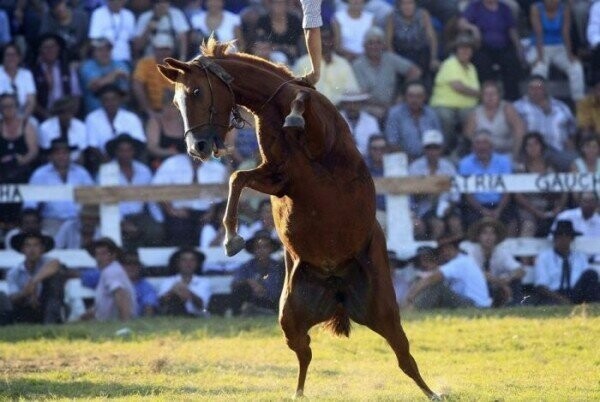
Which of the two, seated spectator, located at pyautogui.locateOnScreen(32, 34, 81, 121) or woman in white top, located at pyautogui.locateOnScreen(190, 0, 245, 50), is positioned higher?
woman in white top, located at pyautogui.locateOnScreen(190, 0, 245, 50)

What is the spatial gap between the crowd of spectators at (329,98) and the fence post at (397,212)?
5.2 inches

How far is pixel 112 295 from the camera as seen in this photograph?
1596cm

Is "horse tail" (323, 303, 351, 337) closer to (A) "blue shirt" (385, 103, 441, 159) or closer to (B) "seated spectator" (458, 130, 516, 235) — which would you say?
(B) "seated spectator" (458, 130, 516, 235)

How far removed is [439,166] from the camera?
16703 millimetres

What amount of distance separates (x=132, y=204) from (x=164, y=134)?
1.02 m

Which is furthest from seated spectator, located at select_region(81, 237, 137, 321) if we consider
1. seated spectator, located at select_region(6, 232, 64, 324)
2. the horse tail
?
the horse tail

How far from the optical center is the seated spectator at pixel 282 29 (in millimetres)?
17091

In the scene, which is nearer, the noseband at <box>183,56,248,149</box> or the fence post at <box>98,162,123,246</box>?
the noseband at <box>183,56,248,149</box>

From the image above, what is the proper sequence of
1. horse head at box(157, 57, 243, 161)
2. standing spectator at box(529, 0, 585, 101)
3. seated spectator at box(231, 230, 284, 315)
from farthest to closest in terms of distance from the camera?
standing spectator at box(529, 0, 585, 101) < seated spectator at box(231, 230, 284, 315) < horse head at box(157, 57, 243, 161)

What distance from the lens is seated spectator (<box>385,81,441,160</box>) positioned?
1683cm

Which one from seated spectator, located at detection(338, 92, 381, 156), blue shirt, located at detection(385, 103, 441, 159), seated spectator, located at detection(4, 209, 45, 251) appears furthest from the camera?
blue shirt, located at detection(385, 103, 441, 159)

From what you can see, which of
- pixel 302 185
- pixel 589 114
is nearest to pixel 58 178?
pixel 589 114

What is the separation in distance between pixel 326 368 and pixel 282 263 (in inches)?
127

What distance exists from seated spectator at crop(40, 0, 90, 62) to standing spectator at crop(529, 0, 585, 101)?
18.4 ft
